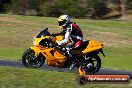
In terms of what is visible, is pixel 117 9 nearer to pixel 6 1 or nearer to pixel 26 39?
pixel 6 1

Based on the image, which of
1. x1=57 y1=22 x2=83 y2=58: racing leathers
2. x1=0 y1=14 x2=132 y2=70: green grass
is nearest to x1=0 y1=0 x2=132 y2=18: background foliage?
x1=0 y1=14 x2=132 y2=70: green grass

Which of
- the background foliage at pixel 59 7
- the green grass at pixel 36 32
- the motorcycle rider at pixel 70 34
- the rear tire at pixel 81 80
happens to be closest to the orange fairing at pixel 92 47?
the motorcycle rider at pixel 70 34

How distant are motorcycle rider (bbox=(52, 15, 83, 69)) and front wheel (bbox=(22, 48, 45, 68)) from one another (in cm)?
80

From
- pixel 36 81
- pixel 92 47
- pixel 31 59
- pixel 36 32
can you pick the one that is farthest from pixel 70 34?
pixel 36 32

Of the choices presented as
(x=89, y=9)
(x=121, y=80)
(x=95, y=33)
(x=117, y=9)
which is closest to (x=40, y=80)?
(x=121, y=80)

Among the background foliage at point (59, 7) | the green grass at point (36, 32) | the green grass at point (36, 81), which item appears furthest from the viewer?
the background foliage at point (59, 7)

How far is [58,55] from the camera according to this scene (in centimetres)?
1553

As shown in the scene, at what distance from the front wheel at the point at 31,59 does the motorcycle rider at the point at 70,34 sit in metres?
0.80

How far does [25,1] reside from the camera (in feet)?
159

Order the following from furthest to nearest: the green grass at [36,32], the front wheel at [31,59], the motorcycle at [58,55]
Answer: the green grass at [36,32], the front wheel at [31,59], the motorcycle at [58,55]

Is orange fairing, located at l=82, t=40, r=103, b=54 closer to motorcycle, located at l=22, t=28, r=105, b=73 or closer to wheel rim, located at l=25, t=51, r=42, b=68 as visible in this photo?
motorcycle, located at l=22, t=28, r=105, b=73

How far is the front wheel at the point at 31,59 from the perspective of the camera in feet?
50.6

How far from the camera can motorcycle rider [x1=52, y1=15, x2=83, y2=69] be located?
587 inches

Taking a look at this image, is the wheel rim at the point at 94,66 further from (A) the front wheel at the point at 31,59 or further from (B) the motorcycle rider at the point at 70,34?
(A) the front wheel at the point at 31,59
